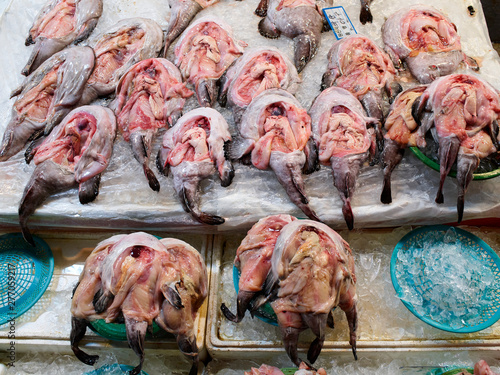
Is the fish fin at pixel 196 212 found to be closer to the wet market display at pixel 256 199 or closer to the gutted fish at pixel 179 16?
the wet market display at pixel 256 199

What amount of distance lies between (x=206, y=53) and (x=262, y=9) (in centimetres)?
100

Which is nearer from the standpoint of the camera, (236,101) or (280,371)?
(280,371)

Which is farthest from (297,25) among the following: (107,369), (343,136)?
(107,369)

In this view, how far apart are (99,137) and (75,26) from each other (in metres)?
1.69

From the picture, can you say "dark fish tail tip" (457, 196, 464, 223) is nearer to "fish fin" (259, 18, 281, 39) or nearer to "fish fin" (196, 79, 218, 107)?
"fish fin" (196, 79, 218, 107)

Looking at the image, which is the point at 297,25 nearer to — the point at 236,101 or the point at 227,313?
the point at 236,101

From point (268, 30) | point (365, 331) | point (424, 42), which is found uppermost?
point (268, 30)

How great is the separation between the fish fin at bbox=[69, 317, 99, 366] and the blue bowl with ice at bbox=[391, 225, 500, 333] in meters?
1.93

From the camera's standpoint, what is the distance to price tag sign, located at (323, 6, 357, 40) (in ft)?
12.2

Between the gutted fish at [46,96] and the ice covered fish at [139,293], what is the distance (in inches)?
59.2

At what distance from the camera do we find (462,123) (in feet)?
8.41

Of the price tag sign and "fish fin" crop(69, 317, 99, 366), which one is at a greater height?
the price tag sign

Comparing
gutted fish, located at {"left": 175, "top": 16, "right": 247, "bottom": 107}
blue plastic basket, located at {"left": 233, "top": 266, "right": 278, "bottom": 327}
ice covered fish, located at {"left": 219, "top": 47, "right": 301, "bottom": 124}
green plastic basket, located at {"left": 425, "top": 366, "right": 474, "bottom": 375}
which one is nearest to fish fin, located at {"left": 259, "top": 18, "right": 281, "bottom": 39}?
gutted fish, located at {"left": 175, "top": 16, "right": 247, "bottom": 107}

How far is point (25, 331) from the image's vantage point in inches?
101
